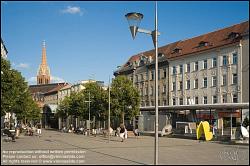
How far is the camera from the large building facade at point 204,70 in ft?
179

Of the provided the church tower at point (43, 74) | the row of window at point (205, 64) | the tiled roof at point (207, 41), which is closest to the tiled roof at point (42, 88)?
the church tower at point (43, 74)

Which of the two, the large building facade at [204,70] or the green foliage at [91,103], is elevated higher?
the large building facade at [204,70]

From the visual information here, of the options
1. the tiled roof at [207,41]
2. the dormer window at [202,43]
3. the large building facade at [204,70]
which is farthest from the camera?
the dormer window at [202,43]

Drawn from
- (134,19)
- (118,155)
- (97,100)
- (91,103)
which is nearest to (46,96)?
(91,103)

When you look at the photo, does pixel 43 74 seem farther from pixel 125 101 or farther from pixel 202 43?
pixel 125 101

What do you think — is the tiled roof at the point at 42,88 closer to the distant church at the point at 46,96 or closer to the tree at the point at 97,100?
the distant church at the point at 46,96

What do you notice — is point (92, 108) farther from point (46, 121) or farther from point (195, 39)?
point (46, 121)

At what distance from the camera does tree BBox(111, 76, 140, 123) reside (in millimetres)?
48031

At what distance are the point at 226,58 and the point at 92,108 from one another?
2104 centimetres

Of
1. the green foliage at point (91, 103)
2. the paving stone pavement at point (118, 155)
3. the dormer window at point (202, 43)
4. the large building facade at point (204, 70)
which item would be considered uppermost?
the dormer window at point (202, 43)

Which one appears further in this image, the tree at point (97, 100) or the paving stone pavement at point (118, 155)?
the tree at point (97, 100)

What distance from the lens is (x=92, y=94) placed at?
6606 cm

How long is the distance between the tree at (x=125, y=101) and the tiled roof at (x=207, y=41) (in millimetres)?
17282

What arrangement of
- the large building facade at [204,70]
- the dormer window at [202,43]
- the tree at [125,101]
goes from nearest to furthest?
the tree at [125,101], the large building facade at [204,70], the dormer window at [202,43]
